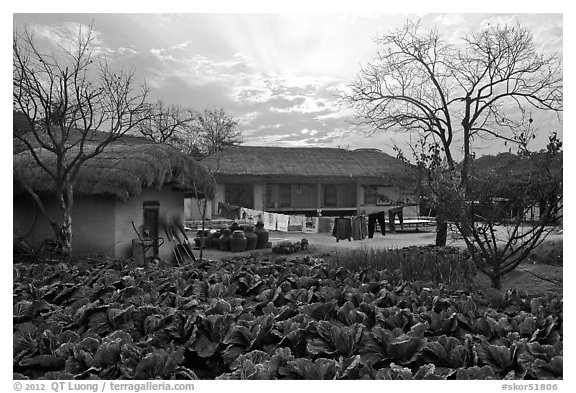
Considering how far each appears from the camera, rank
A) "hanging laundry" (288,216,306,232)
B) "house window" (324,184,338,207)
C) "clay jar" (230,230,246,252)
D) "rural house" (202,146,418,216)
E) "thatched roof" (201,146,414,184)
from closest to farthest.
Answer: "clay jar" (230,230,246,252)
"hanging laundry" (288,216,306,232)
"thatched roof" (201,146,414,184)
"rural house" (202,146,418,216)
"house window" (324,184,338,207)

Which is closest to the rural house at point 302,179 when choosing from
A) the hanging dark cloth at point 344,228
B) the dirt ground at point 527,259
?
the dirt ground at point 527,259

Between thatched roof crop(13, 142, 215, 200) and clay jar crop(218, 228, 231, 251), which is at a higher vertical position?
thatched roof crop(13, 142, 215, 200)

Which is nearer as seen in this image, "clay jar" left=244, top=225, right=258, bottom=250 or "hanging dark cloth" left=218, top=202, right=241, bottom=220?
"clay jar" left=244, top=225, right=258, bottom=250

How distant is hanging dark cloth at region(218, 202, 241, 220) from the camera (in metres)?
17.4

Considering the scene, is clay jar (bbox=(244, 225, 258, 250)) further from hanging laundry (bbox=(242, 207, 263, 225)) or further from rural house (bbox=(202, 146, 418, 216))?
rural house (bbox=(202, 146, 418, 216))

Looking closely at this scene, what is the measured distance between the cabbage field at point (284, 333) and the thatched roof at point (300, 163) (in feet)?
49.4

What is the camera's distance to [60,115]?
23.3ft

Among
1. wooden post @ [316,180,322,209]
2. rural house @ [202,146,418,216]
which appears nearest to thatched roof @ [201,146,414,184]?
rural house @ [202,146,418,216]

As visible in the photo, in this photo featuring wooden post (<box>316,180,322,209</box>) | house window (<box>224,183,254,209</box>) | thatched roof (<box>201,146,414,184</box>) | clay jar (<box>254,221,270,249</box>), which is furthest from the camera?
wooden post (<box>316,180,322,209</box>)

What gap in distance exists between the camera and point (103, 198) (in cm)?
831

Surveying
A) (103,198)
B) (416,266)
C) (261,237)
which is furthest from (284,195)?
(416,266)

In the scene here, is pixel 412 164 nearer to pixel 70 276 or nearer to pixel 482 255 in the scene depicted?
pixel 482 255

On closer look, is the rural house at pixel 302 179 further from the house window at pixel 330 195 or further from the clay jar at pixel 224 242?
the clay jar at pixel 224 242
